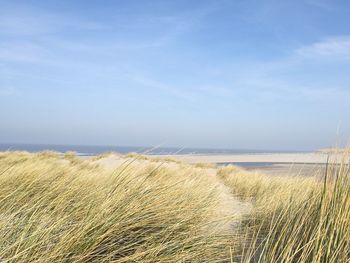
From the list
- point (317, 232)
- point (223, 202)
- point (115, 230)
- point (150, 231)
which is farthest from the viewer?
point (223, 202)

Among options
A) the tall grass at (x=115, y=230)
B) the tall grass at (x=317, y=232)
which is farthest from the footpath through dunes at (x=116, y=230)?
the tall grass at (x=317, y=232)

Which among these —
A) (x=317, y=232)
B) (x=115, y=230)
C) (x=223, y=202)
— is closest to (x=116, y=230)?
(x=115, y=230)

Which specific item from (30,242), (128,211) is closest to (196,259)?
(128,211)

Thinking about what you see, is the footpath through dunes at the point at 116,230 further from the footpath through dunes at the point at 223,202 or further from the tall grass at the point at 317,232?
the tall grass at the point at 317,232

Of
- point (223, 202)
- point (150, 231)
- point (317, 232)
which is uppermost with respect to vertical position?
point (317, 232)

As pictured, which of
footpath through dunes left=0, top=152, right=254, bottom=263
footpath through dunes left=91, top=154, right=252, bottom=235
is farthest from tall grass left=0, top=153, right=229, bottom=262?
footpath through dunes left=91, top=154, right=252, bottom=235

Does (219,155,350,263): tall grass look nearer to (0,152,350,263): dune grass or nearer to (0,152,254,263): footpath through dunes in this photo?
(0,152,350,263): dune grass

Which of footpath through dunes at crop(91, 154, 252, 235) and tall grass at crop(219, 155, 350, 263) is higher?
tall grass at crop(219, 155, 350, 263)

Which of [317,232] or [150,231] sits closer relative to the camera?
[317,232]

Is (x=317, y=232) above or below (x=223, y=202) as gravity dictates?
above

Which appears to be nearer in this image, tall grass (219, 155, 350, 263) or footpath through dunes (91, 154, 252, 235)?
tall grass (219, 155, 350, 263)

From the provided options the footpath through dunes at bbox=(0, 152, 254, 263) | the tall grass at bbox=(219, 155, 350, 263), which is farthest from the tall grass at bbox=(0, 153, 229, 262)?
the tall grass at bbox=(219, 155, 350, 263)

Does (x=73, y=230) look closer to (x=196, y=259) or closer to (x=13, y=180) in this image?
(x=196, y=259)

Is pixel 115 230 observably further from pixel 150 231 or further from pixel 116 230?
pixel 150 231
